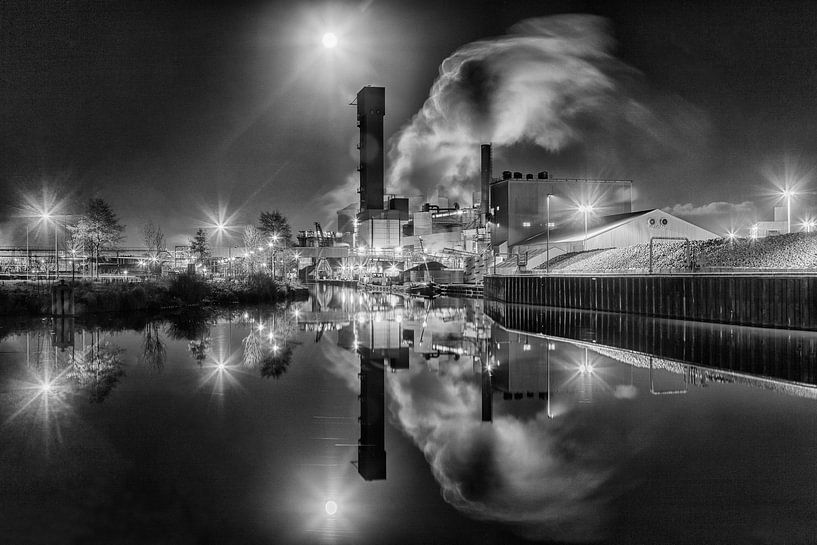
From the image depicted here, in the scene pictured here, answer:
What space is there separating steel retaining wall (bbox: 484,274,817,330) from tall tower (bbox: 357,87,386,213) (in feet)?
206

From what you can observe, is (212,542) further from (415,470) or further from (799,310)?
(799,310)

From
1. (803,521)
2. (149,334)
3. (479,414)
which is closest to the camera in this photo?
(803,521)

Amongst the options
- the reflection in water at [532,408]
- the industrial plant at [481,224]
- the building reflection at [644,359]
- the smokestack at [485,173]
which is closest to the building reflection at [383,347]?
the reflection in water at [532,408]

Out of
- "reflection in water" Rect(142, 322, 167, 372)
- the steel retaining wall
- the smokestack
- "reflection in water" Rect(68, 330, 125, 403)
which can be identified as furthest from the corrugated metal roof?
"reflection in water" Rect(68, 330, 125, 403)

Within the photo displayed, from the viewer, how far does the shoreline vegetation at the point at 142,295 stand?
26.0 metres

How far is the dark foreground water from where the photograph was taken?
177 inches

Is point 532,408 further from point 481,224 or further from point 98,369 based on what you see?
point 481,224

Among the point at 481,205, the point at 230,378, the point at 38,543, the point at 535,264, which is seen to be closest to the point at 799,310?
the point at 230,378

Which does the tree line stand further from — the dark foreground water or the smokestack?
the dark foreground water

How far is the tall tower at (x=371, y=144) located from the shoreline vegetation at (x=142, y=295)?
52849 millimetres

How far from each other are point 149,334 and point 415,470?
15.7 m

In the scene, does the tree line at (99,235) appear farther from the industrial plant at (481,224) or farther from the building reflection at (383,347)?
the building reflection at (383,347)

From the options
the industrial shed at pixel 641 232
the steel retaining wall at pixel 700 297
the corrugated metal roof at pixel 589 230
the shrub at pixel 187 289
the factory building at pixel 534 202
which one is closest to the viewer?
the steel retaining wall at pixel 700 297

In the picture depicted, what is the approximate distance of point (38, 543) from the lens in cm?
414
